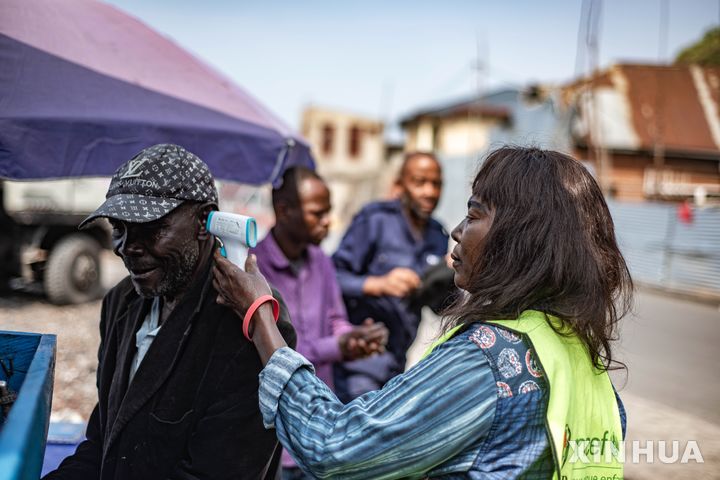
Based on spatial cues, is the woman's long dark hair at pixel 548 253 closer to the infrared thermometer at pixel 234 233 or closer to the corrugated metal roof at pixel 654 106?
the infrared thermometer at pixel 234 233

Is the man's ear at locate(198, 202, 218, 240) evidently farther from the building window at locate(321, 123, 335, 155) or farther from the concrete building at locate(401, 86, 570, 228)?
the building window at locate(321, 123, 335, 155)

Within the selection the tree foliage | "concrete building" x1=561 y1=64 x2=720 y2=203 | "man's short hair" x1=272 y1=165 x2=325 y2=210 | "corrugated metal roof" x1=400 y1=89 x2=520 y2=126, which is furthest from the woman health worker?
the tree foliage

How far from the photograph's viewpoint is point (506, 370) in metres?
1.18

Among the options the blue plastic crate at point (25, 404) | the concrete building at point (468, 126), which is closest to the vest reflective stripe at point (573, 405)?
the blue plastic crate at point (25, 404)

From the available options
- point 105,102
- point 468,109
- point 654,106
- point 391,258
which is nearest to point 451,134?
point 468,109

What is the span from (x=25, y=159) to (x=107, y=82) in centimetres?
57

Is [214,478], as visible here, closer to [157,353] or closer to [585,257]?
[157,353]

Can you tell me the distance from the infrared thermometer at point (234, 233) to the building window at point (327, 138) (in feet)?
119

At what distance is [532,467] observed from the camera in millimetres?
1205

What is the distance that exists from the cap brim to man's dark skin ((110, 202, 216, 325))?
0.14ft

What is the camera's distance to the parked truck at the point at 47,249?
8.54 metres

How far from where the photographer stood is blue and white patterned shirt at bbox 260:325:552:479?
116 cm

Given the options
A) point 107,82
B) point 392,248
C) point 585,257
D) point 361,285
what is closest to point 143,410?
point 585,257

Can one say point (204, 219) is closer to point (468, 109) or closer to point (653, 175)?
point (653, 175)
